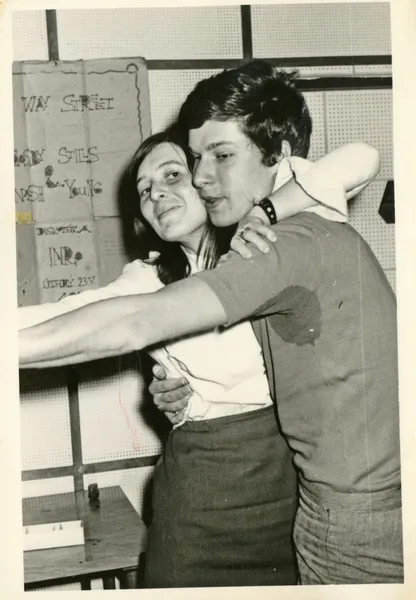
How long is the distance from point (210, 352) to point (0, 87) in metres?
0.67

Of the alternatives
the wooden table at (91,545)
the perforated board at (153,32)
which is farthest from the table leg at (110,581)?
the perforated board at (153,32)

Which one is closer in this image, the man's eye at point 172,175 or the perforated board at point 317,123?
the man's eye at point 172,175

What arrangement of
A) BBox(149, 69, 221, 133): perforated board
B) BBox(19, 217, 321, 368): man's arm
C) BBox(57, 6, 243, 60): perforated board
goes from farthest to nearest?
BBox(149, 69, 221, 133): perforated board < BBox(57, 6, 243, 60): perforated board < BBox(19, 217, 321, 368): man's arm

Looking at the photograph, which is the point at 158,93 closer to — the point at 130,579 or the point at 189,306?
the point at 189,306

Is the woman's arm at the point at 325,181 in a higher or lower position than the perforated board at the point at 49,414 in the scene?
higher

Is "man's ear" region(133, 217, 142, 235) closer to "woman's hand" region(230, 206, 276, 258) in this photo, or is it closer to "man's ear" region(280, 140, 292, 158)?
"man's ear" region(280, 140, 292, 158)

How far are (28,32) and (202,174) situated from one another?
45 centimetres

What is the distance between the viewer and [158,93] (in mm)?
1518

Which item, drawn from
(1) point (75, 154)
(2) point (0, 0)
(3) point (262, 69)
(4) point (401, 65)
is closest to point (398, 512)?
(4) point (401, 65)

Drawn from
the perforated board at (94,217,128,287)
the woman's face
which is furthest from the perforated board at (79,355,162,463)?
the woman's face

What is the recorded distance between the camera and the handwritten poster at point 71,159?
130 cm

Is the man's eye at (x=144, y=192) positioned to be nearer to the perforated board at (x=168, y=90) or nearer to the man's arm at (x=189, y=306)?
the perforated board at (x=168, y=90)

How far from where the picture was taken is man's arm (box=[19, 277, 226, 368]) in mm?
852

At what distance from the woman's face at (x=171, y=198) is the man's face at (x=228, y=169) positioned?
0.04m
